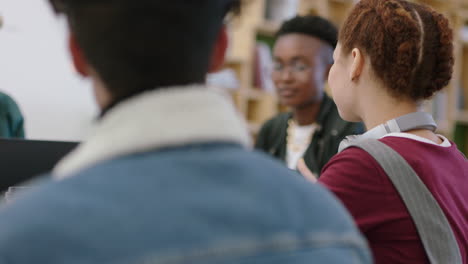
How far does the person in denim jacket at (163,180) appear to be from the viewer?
0.45m

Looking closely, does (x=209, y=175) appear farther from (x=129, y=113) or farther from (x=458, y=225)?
(x=458, y=225)

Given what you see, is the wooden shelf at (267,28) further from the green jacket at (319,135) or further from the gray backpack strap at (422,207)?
the gray backpack strap at (422,207)

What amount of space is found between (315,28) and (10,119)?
4.95 feet

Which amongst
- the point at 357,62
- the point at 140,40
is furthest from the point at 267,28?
the point at 140,40

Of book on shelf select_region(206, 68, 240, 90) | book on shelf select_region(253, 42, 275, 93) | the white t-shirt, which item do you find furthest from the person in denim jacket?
book on shelf select_region(253, 42, 275, 93)

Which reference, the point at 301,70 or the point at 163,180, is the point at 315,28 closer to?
the point at 301,70

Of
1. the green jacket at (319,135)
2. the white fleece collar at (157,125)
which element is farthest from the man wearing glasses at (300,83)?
the white fleece collar at (157,125)

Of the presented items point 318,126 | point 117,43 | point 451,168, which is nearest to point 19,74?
point 318,126

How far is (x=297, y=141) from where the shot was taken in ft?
8.23

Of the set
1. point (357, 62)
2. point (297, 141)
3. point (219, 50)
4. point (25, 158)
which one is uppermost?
point (219, 50)

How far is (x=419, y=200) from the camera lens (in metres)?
1.06

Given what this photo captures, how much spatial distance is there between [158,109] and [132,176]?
0.07 meters

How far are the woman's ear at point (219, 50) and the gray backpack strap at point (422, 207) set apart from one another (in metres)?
0.51

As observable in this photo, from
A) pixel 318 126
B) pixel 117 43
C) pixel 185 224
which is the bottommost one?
pixel 318 126
